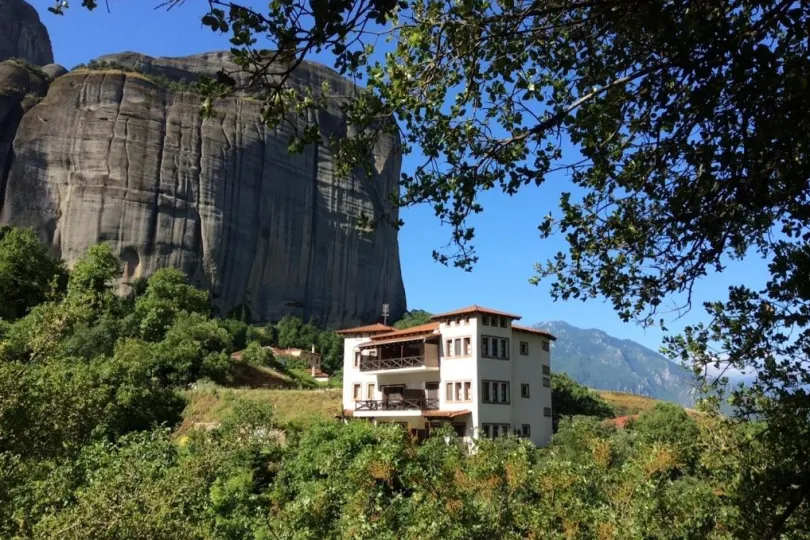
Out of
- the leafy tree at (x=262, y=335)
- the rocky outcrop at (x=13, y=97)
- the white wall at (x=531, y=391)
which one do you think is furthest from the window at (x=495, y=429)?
the rocky outcrop at (x=13, y=97)

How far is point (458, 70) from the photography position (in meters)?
5.39

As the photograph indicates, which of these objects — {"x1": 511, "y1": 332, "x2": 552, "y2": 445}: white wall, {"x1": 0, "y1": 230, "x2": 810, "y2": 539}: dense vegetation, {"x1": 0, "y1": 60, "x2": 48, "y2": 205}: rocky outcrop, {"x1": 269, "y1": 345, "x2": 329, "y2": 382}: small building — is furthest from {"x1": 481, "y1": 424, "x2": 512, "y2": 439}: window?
{"x1": 0, "y1": 60, "x2": 48, "y2": 205}: rocky outcrop

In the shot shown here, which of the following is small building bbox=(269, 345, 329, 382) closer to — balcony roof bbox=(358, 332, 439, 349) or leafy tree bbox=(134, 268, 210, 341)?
leafy tree bbox=(134, 268, 210, 341)

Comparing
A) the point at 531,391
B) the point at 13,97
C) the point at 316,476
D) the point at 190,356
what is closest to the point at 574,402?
the point at 531,391

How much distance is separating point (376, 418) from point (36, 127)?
164ft

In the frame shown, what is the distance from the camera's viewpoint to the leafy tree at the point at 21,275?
39781mm

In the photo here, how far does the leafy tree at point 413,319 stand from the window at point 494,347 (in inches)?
1424

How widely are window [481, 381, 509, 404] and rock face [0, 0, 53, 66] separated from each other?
76.7m

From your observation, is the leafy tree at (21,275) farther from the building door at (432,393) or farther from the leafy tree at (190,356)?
the building door at (432,393)

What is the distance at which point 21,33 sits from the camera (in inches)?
2995

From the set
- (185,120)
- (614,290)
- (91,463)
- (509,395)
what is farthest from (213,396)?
(185,120)

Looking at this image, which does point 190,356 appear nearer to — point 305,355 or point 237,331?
point 237,331

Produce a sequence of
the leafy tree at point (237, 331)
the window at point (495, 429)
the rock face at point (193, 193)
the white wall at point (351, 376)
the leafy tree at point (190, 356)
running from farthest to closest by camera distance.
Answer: the rock face at point (193, 193), the leafy tree at point (237, 331), the leafy tree at point (190, 356), the white wall at point (351, 376), the window at point (495, 429)

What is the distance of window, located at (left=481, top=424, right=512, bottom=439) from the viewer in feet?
84.0
